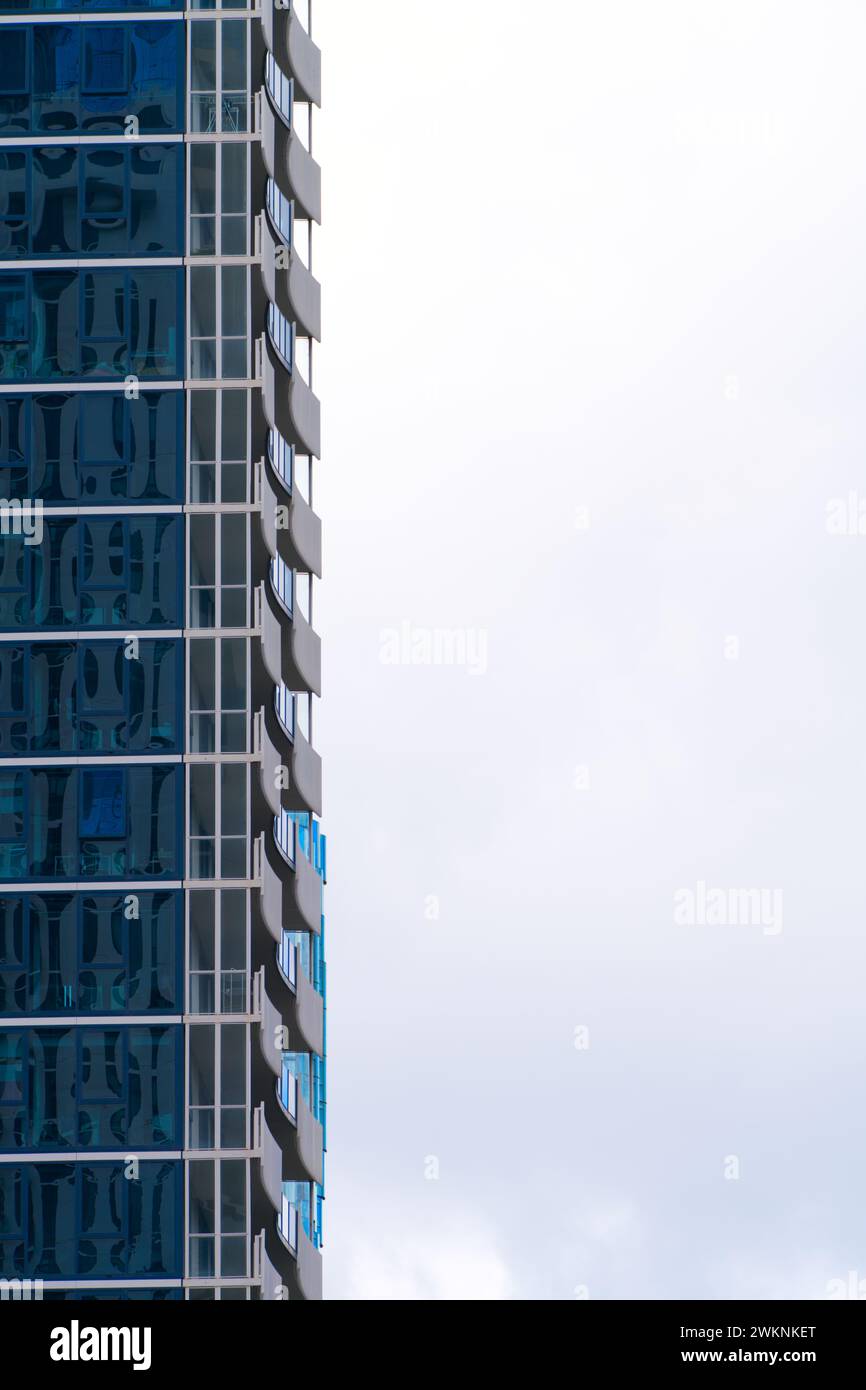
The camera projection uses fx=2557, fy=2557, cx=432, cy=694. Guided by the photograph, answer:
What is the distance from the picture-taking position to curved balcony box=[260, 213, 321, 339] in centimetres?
6725

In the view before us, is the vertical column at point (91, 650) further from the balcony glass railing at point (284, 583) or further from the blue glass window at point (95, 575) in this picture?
the balcony glass railing at point (284, 583)

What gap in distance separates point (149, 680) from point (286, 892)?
7.09 meters

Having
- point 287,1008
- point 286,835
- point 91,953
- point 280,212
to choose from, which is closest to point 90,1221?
point 91,953

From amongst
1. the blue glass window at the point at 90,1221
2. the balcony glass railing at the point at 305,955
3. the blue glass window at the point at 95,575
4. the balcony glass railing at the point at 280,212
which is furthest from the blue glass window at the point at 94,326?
the blue glass window at the point at 90,1221

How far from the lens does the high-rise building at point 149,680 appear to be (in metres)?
60.5

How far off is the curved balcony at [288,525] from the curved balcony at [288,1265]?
17.4 metres

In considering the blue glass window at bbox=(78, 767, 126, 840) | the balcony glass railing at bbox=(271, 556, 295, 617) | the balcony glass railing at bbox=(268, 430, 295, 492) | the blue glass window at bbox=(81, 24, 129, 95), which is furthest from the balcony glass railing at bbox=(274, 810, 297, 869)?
the blue glass window at bbox=(81, 24, 129, 95)

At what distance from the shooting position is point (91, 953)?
204 feet

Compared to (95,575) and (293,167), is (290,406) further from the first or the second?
(95,575)

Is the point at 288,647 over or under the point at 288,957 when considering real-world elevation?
over

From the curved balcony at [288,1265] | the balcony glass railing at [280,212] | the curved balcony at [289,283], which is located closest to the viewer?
the curved balcony at [288,1265]

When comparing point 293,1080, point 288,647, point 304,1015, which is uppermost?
point 288,647

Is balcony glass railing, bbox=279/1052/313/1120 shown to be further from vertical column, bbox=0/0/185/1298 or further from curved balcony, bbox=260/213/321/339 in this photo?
curved balcony, bbox=260/213/321/339
